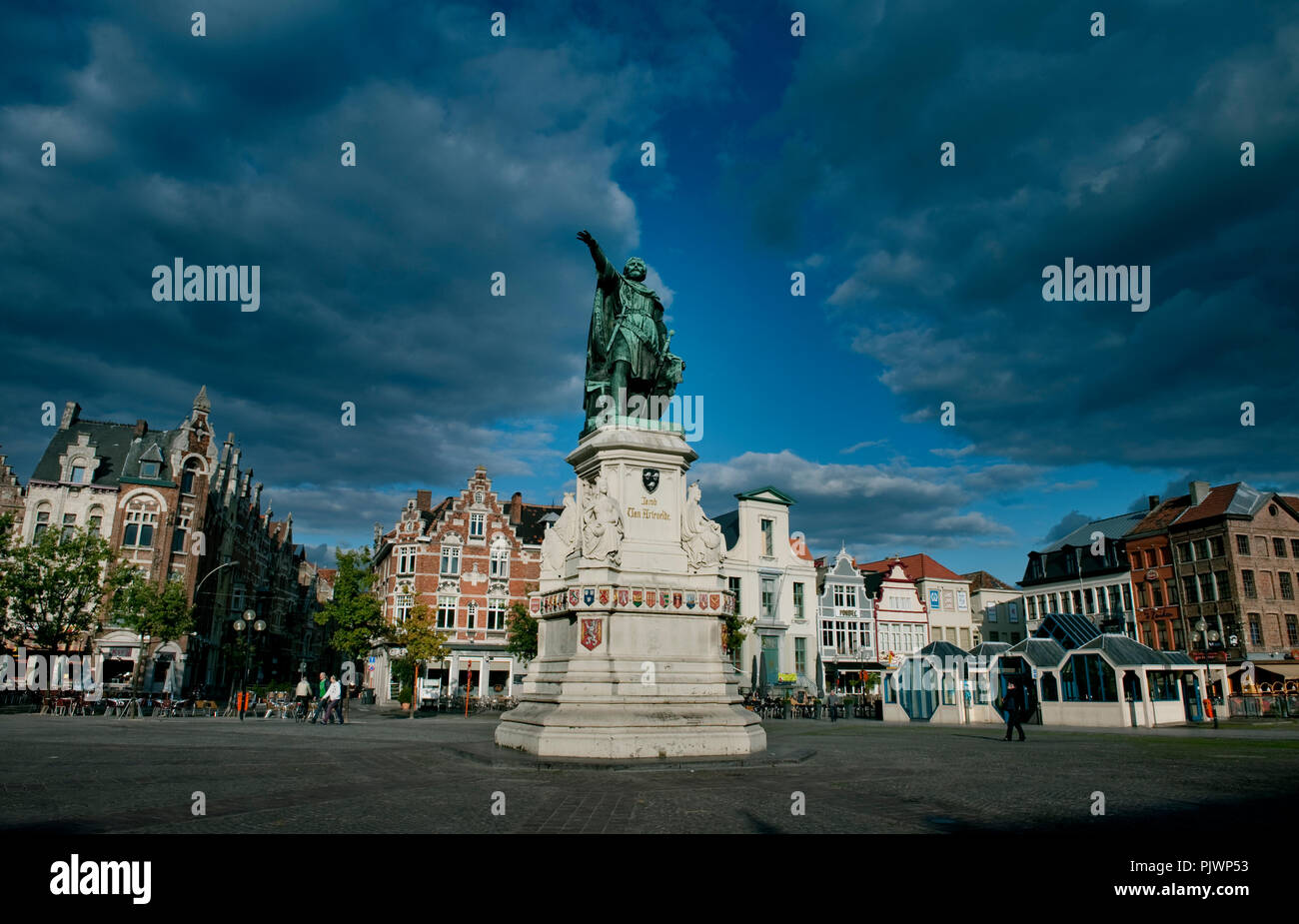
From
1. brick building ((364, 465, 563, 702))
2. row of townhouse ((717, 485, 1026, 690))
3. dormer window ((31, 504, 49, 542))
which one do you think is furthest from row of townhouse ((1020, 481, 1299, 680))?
dormer window ((31, 504, 49, 542))

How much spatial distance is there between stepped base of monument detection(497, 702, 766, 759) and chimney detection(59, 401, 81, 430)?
181 feet

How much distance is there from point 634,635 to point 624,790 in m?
3.99

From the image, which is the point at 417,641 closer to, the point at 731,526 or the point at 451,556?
the point at 451,556

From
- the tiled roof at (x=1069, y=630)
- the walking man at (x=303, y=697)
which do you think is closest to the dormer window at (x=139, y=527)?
the walking man at (x=303, y=697)

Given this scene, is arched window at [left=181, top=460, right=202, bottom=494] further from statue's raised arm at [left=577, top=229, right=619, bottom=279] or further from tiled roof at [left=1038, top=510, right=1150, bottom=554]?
tiled roof at [left=1038, top=510, right=1150, bottom=554]

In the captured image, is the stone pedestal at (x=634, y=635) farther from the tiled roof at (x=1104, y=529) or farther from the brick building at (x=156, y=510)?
the tiled roof at (x=1104, y=529)

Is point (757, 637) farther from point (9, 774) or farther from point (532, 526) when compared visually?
point (9, 774)

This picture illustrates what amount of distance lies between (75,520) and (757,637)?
147ft

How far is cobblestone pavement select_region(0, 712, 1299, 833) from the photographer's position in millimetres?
7324

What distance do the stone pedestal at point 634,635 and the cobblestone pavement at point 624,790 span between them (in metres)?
0.74

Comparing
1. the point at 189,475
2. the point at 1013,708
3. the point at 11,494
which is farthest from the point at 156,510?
the point at 1013,708

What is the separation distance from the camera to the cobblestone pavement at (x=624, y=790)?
24.0 ft
